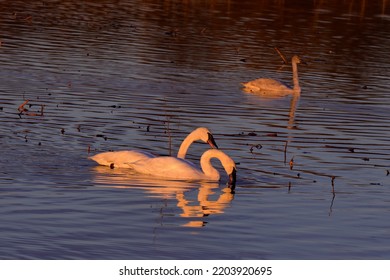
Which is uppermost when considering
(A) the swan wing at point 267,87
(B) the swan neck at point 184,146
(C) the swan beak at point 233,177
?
(B) the swan neck at point 184,146

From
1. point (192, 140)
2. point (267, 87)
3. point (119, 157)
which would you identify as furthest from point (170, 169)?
point (267, 87)

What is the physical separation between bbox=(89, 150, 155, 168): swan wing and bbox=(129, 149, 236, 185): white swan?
121 millimetres

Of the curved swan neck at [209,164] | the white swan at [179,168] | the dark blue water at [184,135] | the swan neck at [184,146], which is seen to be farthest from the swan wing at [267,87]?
the white swan at [179,168]

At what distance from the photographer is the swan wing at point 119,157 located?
19609 millimetres

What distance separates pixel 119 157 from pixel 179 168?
43.4 inches

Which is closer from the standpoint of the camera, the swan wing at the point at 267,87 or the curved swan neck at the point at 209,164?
the curved swan neck at the point at 209,164

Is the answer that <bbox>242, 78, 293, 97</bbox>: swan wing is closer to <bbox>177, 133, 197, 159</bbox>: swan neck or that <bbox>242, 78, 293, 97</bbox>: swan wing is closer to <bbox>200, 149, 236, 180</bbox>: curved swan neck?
<bbox>177, 133, 197, 159</bbox>: swan neck

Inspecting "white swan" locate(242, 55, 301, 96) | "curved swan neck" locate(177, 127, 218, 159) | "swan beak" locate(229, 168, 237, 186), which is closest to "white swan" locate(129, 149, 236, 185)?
"swan beak" locate(229, 168, 237, 186)

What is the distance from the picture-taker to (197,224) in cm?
1595

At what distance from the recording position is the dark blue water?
1500 centimetres

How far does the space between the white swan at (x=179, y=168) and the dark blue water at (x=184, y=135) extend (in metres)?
0.23

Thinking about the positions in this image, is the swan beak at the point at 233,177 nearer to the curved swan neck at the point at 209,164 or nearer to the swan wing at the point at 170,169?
the curved swan neck at the point at 209,164

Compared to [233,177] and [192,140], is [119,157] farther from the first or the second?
[233,177]

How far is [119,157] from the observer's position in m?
19.7
